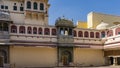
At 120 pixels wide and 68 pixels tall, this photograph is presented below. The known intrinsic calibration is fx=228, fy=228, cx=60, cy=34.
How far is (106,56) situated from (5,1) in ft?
65.1

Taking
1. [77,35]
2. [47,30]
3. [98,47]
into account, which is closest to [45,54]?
[47,30]

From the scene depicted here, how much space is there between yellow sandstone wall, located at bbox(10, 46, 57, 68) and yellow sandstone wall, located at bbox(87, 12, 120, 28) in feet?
37.6

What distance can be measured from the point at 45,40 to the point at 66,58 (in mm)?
4691

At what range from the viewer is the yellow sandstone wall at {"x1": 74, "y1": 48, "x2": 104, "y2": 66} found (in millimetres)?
37831

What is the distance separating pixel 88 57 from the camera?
38656mm

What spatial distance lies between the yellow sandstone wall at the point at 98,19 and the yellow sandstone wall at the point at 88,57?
654 centimetres

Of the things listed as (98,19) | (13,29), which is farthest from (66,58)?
(98,19)

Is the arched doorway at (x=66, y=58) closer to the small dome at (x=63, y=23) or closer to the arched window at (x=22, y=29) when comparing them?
the small dome at (x=63, y=23)

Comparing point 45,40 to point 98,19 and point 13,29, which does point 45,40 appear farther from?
point 98,19

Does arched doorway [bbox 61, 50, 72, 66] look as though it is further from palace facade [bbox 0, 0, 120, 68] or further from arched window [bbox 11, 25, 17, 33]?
arched window [bbox 11, 25, 17, 33]

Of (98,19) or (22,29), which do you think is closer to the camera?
(22,29)

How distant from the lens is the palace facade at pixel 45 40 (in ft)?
111

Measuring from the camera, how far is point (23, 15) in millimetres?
39188

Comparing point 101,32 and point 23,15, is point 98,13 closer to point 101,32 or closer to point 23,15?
point 101,32
